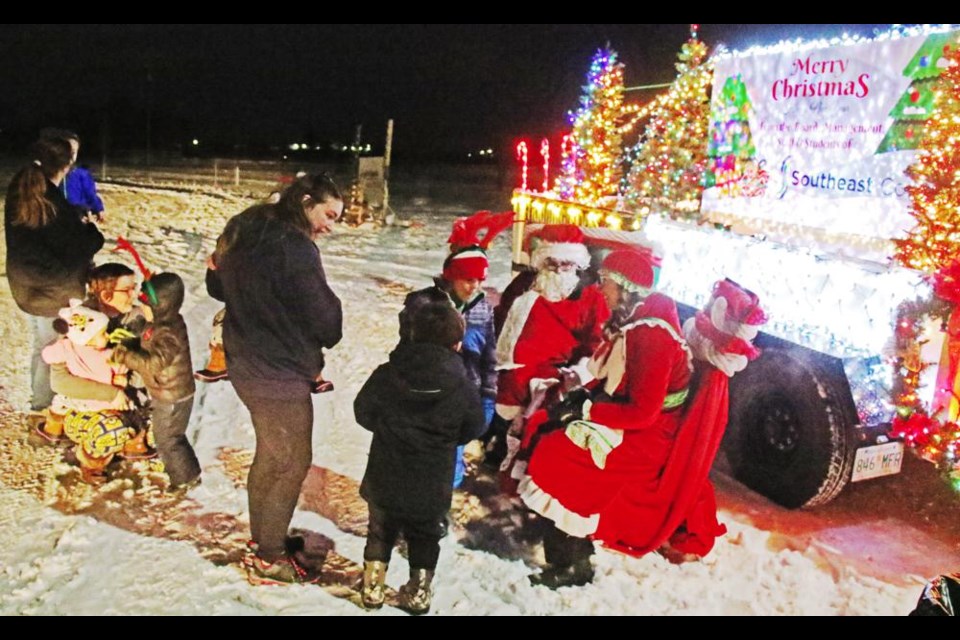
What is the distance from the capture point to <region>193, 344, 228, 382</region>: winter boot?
666cm

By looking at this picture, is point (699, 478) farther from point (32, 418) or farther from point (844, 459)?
point (32, 418)

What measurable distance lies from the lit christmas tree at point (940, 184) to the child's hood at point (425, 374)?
4.30m

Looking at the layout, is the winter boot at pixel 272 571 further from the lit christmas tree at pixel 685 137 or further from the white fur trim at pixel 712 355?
the lit christmas tree at pixel 685 137

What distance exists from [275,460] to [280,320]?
670 mm

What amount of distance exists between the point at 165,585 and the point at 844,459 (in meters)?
3.87

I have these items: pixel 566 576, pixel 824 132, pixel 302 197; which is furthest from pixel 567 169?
pixel 302 197

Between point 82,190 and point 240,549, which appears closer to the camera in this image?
point 240,549

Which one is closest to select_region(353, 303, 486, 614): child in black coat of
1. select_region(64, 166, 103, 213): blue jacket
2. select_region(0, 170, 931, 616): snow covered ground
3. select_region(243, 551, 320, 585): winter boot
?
select_region(0, 170, 931, 616): snow covered ground

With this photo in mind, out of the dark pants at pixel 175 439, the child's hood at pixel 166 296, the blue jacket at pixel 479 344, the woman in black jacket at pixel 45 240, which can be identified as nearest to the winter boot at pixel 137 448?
the dark pants at pixel 175 439

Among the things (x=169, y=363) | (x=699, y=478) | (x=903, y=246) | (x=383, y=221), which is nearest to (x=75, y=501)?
(x=169, y=363)

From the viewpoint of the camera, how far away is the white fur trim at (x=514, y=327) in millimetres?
4891

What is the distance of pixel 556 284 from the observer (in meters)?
4.85

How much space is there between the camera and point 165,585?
12.4ft

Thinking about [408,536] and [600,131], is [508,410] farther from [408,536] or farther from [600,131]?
[600,131]
